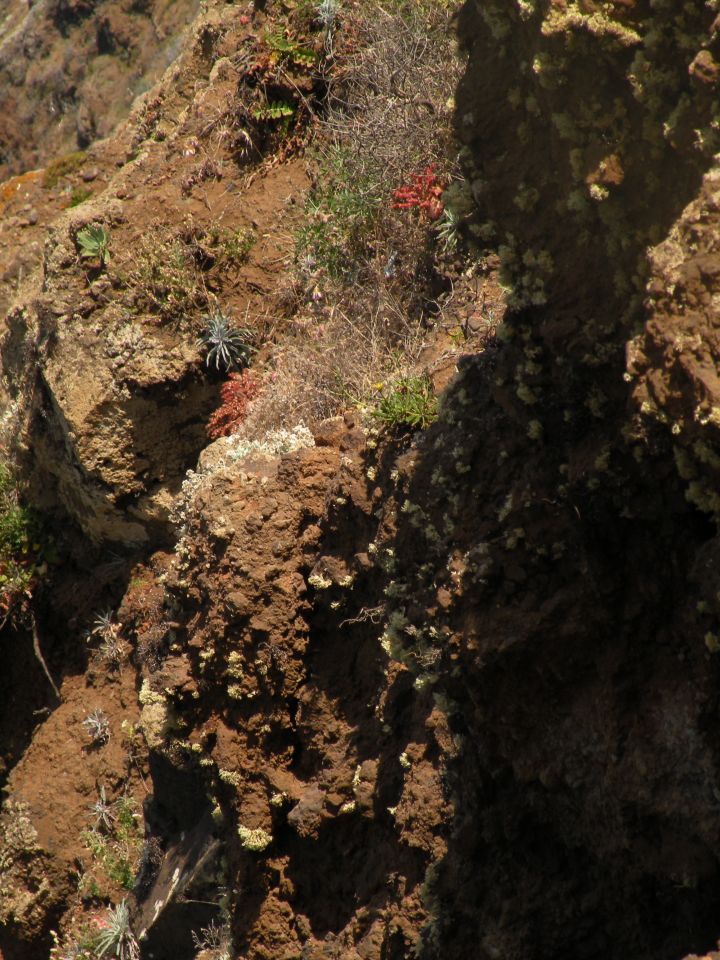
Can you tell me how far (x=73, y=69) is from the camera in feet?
54.3

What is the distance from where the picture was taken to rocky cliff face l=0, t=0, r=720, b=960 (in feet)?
8.34

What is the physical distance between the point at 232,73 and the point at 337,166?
160 cm

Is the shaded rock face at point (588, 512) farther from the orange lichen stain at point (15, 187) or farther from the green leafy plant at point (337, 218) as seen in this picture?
the orange lichen stain at point (15, 187)

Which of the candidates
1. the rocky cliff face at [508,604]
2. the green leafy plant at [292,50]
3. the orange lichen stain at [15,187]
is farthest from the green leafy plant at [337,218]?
the orange lichen stain at [15,187]

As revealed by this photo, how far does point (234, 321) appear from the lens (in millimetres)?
6602

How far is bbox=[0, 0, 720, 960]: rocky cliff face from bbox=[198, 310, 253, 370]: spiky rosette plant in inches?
51.3

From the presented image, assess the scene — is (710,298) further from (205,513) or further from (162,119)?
(162,119)

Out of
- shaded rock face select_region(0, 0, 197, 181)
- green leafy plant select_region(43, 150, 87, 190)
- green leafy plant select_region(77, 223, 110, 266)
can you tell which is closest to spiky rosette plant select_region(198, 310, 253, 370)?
green leafy plant select_region(77, 223, 110, 266)

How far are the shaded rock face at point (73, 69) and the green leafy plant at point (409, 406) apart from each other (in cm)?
1188

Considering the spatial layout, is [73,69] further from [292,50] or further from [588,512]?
[588,512]

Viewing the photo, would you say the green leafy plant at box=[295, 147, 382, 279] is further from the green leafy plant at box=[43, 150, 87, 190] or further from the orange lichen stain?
the orange lichen stain

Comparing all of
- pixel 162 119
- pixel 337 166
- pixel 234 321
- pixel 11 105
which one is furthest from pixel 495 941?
pixel 11 105

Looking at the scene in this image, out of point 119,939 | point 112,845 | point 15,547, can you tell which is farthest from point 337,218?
point 119,939

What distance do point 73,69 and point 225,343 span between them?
12550mm
